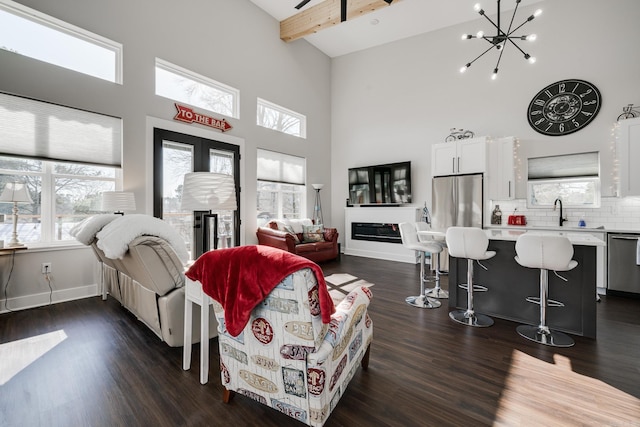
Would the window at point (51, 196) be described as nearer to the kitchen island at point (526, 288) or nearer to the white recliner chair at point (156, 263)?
the white recliner chair at point (156, 263)

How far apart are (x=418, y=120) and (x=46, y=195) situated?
22.1ft

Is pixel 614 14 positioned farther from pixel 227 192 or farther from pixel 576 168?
pixel 227 192

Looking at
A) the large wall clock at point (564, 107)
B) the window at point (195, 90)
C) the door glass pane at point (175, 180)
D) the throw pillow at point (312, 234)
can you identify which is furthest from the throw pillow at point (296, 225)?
the large wall clock at point (564, 107)

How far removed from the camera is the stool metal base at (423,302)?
3.42 metres

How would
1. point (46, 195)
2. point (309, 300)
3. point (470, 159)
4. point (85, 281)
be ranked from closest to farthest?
point (309, 300), point (46, 195), point (85, 281), point (470, 159)

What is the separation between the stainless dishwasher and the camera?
12.3 ft

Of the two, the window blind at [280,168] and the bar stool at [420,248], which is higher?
the window blind at [280,168]

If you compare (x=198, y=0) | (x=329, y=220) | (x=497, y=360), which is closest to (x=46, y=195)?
(x=198, y=0)

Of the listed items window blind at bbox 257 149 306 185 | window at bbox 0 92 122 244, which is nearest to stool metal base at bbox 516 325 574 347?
window blind at bbox 257 149 306 185

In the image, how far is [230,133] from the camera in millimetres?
5406

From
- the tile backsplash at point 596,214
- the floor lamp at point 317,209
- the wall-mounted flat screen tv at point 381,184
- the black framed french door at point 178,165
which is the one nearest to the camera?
the tile backsplash at point 596,214

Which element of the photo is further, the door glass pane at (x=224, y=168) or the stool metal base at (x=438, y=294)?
the door glass pane at (x=224, y=168)

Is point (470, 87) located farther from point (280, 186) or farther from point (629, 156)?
point (280, 186)

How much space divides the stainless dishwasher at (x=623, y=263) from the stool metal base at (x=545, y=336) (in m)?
2.16
